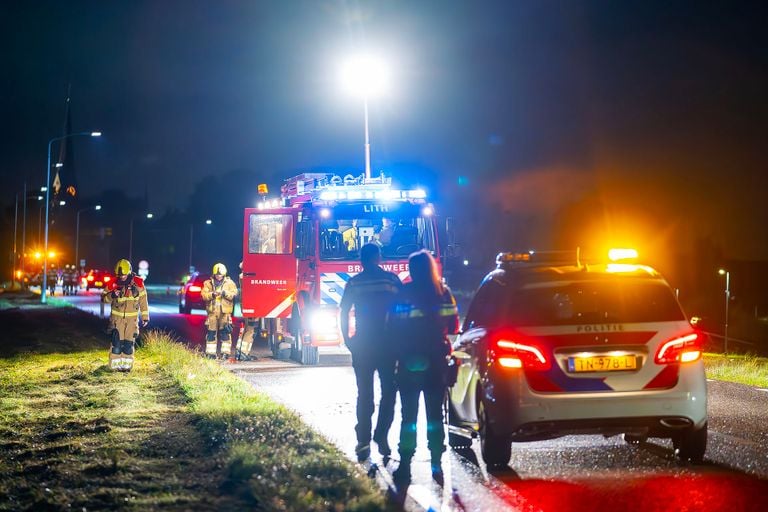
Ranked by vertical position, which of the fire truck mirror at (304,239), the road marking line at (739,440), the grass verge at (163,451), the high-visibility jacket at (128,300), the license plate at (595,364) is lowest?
the road marking line at (739,440)

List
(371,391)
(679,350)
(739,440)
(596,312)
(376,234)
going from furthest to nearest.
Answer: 1. (376,234)
2. (739,440)
3. (371,391)
4. (596,312)
5. (679,350)

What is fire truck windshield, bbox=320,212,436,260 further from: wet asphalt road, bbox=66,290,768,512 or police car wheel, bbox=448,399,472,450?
police car wheel, bbox=448,399,472,450

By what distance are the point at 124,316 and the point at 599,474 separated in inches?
365

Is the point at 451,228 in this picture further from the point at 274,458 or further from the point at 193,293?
the point at 193,293

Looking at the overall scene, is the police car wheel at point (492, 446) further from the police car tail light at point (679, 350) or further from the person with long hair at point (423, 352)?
the police car tail light at point (679, 350)

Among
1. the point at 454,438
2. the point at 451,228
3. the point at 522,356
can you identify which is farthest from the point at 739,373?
the point at 522,356

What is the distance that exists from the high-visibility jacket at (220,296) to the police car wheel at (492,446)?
419 inches

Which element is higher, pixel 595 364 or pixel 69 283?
pixel 69 283

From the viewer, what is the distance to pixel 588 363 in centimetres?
731

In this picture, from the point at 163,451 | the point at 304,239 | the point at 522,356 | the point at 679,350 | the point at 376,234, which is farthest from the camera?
the point at 304,239

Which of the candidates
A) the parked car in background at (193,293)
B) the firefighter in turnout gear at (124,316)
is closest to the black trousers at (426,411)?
the firefighter in turnout gear at (124,316)

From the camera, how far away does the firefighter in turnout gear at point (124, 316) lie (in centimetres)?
1485

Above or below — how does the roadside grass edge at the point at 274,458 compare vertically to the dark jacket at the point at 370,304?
A: below

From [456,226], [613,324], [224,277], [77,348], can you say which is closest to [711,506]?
[613,324]
